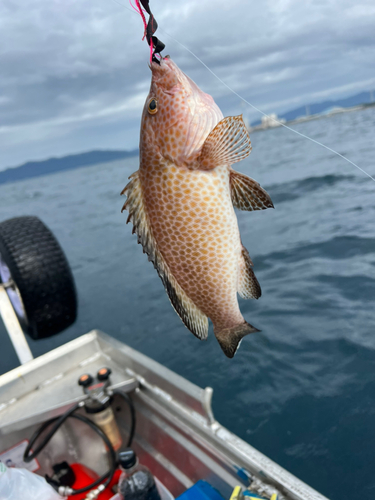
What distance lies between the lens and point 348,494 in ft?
11.0

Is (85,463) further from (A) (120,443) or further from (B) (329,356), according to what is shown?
(B) (329,356)

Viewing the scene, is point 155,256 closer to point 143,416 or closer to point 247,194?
point 247,194

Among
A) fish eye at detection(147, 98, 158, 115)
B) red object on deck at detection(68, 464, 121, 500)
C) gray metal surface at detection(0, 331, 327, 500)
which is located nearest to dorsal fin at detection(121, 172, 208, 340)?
fish eye at detection(147, 98, 158, 115)

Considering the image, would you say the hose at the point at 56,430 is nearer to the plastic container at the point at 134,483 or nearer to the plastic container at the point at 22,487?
the plastic container at the point at 134,483

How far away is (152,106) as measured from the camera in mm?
1501

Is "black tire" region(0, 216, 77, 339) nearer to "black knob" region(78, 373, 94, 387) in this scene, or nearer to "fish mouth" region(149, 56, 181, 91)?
"black knob" region(78, 373, 94, 387)

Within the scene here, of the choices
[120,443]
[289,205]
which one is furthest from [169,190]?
[289,205]

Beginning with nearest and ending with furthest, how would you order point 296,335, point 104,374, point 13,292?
point 104,374
point 13,292
point 296,335

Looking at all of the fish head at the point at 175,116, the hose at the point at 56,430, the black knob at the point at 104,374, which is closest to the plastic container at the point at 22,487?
the hose at the point at 56,430

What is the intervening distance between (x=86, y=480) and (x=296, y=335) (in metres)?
3.29

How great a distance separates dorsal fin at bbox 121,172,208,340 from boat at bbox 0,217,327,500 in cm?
167

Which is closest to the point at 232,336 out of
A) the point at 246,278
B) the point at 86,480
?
the point at 246,278

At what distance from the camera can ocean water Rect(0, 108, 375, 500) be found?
3.93 meters

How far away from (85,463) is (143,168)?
11.2 feet
